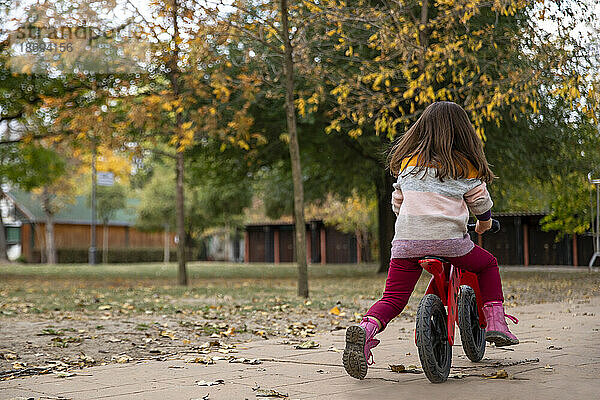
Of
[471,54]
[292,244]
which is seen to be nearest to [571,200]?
[471,54]

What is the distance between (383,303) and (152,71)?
12.7 metres

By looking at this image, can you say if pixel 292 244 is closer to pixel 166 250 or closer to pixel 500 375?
pixel 166 250

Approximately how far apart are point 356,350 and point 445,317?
69cm

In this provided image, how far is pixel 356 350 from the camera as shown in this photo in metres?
4.79

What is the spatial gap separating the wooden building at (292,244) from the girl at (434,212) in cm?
4027

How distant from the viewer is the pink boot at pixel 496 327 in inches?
203

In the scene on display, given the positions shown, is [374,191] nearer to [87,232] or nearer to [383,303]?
[383,303]

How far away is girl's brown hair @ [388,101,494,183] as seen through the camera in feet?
16.3

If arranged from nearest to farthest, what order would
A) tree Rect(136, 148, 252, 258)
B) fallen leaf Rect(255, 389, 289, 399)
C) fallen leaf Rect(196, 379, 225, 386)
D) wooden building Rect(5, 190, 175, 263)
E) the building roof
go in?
fallen leaf Rect(255, 389, 289, 399) < fallen leaf Rect(196, 379, 225, 386) < tree Rect(136, 148, 252, 258) < wooden building Rect(5, 190, 175, 263) < the building roof

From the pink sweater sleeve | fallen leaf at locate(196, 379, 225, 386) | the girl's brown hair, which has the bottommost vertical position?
fallen leaf at locate(196, 379, 225, 386)

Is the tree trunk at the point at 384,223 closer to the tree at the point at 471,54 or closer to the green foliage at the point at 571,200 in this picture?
the green foliage at the point at 571,200

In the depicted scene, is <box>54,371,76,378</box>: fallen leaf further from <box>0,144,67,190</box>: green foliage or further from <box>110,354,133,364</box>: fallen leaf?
<box>0,144,67,190</box>: green foliage

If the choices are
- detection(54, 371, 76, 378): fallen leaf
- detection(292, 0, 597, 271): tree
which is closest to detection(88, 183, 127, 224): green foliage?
detection(292, 0, 597, 271): tree

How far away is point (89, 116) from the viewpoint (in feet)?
51.9
